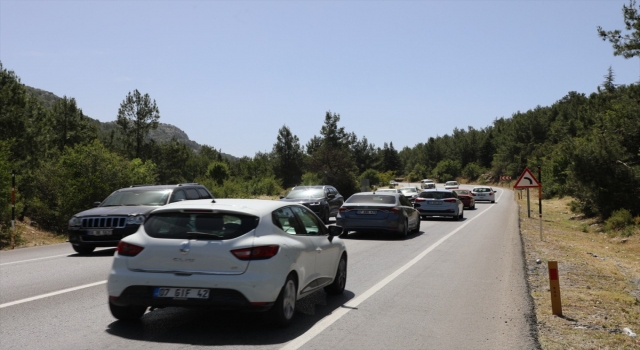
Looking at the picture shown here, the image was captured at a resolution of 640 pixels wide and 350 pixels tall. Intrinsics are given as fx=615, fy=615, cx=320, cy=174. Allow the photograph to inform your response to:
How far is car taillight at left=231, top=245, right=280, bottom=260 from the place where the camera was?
21.4ft

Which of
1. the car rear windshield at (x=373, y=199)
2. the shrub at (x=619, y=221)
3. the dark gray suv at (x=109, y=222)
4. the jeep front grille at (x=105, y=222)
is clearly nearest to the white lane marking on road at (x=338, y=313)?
the dark gray suv at (x=109, y=222)

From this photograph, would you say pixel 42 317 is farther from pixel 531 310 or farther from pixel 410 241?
pixel 410 241

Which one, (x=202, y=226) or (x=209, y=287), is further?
(x=202, y=226)

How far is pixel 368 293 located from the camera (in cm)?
939

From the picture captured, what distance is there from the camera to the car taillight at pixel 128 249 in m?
6.77

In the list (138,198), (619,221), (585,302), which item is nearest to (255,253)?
(585,302)

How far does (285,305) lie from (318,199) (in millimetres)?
18657

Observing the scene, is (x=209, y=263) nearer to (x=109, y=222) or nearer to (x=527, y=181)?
(x=109, y=222)

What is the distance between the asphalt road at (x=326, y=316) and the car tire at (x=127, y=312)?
0.10 m

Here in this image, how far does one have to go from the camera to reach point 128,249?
269 inches

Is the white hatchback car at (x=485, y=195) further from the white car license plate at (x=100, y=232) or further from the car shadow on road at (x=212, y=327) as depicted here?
the car shadow on road at (x=212, y=327)

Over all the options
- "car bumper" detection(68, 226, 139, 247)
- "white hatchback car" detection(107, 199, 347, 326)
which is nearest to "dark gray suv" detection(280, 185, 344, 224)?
"car bumper" detection(68, 226, 139, 247)

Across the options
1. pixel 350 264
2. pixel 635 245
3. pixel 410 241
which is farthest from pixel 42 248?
pixel 635 245

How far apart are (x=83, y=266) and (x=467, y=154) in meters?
163
